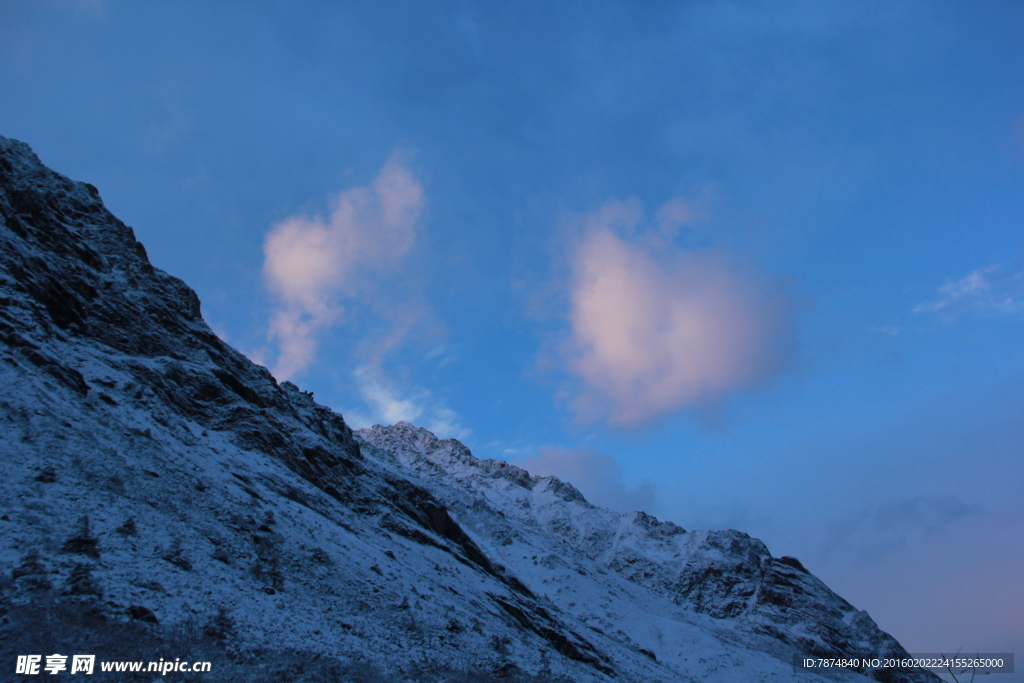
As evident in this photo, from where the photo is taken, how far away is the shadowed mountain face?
2178cm

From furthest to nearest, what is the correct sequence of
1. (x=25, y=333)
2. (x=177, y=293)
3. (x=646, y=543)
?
1. (x=646, y=543)
2. (x=177, y=293)
3. (x=25, y=333)

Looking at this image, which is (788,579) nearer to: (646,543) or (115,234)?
(646,543)

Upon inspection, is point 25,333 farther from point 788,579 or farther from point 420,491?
point 788,579

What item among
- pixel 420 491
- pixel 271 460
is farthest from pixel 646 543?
pixel 271 460

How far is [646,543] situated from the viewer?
9462 centimetres

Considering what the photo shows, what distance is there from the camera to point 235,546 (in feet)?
95.3

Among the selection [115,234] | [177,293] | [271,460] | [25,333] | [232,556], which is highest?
[115,234]

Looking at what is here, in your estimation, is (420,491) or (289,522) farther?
(420,491)

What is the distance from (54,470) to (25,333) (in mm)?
14757

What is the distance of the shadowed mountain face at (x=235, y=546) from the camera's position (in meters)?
21.8

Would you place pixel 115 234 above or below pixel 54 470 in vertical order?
above

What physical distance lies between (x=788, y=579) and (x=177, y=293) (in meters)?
84.7

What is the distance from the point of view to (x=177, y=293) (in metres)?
57.1

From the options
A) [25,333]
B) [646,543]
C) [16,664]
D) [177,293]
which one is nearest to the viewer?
[16,664]
